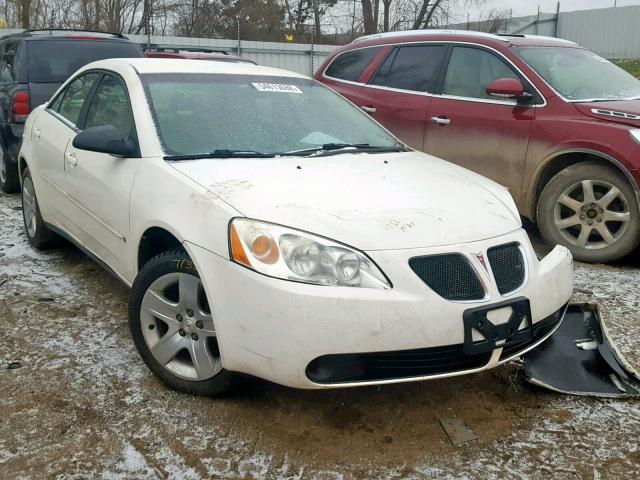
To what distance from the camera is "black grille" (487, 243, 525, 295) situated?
2629 millimetres

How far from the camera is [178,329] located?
287 cm

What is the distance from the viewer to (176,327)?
2.88 metres

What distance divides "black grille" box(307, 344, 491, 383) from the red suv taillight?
203 inches

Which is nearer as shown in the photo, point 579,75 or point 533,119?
point 533,119

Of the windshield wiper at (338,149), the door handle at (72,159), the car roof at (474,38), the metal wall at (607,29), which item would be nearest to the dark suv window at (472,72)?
the car roof at (474,38)

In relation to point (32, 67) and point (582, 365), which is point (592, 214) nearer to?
point (582, 365)

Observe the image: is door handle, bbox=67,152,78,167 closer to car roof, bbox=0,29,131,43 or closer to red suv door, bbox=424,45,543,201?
red suv door, bbox=424,45,543,201

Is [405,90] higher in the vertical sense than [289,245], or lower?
higher

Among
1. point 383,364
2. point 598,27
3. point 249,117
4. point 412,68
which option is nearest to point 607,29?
point 598,27

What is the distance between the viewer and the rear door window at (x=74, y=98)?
4.24 metres

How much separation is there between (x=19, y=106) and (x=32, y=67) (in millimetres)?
537

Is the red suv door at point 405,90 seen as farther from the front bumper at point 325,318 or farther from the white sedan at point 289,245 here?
the front bumper at point 325,318

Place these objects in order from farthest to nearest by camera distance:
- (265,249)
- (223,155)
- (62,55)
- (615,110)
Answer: (62,55), (615,110), (223,155), (265,249)

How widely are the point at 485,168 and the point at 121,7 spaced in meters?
24.1
